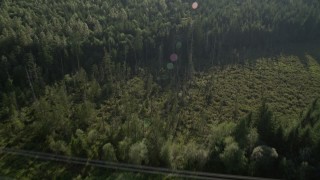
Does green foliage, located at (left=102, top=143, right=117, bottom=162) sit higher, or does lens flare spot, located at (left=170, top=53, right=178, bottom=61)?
lens flare spot, located at (left=170, top=53, right=178, bottom=61)

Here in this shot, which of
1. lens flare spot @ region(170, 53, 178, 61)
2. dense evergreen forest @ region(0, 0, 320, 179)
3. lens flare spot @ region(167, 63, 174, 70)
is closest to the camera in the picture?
dense evergreen forest @ region(0, 0, 320, 179)

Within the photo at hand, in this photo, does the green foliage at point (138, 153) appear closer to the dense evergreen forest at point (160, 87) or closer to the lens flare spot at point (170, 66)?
the dense evergreen forest at point (160, 87)

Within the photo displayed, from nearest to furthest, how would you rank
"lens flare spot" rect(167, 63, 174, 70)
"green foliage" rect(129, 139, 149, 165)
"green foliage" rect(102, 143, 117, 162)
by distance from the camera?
"green foliage" rect(129, 139, 149, 165) < "green foliage" rect(102, 143, 117, 162) < "lens flare spot" rect(167, 63, 174, 70)

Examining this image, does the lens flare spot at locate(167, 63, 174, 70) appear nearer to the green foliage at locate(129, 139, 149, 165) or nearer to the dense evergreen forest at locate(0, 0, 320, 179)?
the dense evergreen forest at locate(0, 0, 320, 179)

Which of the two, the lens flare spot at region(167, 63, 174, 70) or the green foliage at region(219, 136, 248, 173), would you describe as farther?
the lens flare spot at region(167, 63, 174, 70)

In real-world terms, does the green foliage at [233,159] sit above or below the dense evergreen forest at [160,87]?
below

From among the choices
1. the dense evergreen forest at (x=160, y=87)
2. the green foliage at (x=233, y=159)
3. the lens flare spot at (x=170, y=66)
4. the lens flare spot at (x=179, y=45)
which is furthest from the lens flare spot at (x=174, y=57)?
the green foliage at (x=233, y=159)

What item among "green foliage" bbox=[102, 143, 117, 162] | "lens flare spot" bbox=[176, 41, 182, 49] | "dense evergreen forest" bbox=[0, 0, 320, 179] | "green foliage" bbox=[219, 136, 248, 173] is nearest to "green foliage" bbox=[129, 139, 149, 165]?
"dense evergreen forest" bbox=[0, 0, 320, 179]

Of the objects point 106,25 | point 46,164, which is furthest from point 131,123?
point 106,25
